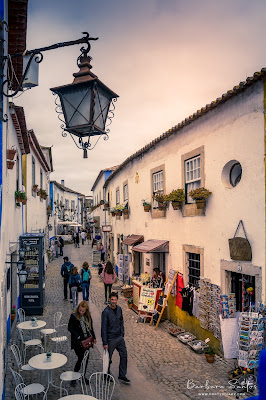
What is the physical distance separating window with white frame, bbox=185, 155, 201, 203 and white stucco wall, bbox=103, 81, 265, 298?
33cm

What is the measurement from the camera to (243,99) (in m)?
7.23

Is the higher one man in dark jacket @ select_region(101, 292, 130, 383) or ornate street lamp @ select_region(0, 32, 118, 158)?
ornate street lamp @ select_region(0, 32, 118, 158)

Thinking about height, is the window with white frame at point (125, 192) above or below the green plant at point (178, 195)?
above

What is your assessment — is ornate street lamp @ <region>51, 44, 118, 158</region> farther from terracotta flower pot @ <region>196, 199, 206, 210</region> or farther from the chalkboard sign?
the chalkboard sign

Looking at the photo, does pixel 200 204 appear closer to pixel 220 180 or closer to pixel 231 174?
pixel 220 180

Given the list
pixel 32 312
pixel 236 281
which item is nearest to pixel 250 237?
pixel 236 281

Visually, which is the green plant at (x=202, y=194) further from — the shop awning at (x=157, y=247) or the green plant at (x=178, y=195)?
the shop awning at (x=157, y=247)

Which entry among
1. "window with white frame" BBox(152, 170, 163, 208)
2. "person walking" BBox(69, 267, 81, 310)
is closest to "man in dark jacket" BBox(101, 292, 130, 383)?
"person walking" BBox(69, 267, 81, 310)

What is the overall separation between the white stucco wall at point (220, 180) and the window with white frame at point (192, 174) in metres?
0.33

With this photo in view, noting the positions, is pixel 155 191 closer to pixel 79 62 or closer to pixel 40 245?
pixel 40 245

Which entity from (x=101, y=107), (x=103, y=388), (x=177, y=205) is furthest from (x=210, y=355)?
(x=101, y=107)

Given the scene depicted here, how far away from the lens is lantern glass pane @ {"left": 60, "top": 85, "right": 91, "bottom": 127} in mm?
4312

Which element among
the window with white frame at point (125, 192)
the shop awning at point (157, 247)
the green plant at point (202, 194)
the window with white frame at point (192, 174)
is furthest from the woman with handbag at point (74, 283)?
the window with white frame at point (125, 192)

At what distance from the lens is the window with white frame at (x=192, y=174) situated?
943 centimetres
